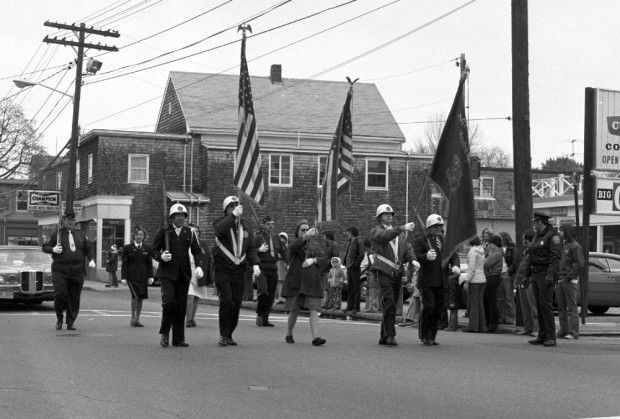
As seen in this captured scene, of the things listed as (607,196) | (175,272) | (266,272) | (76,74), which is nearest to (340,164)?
(266,272)

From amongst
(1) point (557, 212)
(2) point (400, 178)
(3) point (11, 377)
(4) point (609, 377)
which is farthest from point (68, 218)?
(2) point (400, 178)

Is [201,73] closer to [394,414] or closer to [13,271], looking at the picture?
[13,271]

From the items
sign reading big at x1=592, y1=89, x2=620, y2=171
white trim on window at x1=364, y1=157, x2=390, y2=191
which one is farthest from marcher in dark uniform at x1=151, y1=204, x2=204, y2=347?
white trim on window at x1=364, y1=157, x2=390, y2=191

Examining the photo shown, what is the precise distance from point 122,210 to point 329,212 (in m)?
26.6

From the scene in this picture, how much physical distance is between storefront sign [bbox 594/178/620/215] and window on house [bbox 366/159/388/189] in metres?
29.7

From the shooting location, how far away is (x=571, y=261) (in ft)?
52.1

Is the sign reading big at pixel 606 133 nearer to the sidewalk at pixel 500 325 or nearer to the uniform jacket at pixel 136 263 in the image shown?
the sidewalk at pixel 500 325

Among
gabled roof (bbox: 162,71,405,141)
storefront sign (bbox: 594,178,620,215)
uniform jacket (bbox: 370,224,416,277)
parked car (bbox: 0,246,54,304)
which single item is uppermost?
gabled roof (bbox: 162,71,405,141)

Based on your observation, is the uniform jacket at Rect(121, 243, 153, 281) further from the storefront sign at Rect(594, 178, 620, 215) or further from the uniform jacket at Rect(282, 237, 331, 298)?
the storefront sign at Rect(594, 178, 620, 215)

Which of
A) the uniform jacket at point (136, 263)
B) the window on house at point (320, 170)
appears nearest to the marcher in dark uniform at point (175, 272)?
the uniform jacket at point (136, 263)

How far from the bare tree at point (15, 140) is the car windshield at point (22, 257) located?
156ft

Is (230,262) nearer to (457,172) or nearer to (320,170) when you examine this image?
(457,172)

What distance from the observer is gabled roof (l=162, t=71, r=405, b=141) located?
5038 centimetres

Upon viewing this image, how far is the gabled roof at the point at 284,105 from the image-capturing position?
5038 centimetres
